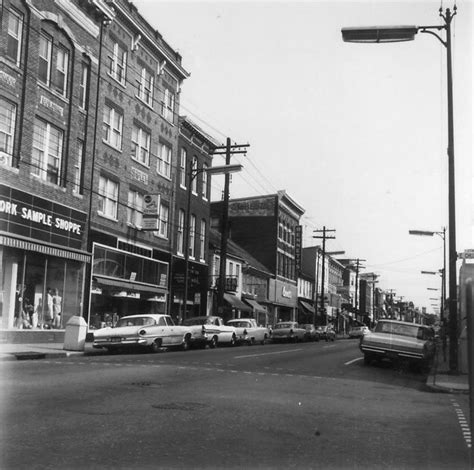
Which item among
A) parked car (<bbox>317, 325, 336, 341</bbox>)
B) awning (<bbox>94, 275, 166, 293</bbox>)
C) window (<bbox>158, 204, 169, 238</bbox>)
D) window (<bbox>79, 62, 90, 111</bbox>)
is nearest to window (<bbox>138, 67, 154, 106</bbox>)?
window (<bbox>79, 62, 90, 111</bbox>)

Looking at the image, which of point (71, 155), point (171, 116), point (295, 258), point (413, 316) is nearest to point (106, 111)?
point (71, 155)

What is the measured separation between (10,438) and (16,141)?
16978mm

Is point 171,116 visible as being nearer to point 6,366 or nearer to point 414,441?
point 6,366

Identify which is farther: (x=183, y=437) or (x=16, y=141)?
(x=16, y=141)

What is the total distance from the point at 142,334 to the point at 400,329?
845 cm

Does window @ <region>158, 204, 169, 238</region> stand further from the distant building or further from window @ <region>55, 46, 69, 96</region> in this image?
the distant building

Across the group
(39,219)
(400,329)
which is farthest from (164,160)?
(400,329)

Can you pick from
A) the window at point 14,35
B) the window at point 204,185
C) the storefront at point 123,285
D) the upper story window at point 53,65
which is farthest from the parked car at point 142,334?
the window at point 204,185

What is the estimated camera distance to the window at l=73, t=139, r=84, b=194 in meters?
25.7

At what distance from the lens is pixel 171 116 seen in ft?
115

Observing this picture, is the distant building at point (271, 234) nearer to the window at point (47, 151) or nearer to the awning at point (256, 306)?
the awning at point (256, 306)

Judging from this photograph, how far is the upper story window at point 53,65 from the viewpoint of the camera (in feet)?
77.0

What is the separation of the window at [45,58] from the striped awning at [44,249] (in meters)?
6.25

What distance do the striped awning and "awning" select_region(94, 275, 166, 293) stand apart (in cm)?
124
